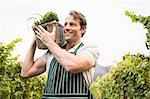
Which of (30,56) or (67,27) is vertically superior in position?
(67,27)

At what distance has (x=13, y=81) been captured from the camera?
4016 millimetres

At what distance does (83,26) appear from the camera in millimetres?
2832

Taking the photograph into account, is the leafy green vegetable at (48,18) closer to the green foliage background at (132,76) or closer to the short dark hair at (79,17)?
the short dark hair at (79,17)

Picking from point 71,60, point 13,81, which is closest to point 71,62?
point 71,60

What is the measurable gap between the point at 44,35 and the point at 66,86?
0.36 m

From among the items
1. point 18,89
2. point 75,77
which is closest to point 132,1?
point 18,89

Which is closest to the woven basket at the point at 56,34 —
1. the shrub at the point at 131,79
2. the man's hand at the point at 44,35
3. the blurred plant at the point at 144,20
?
the man's hand at the point at 44,35

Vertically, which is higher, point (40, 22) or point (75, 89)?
point (40, 22)

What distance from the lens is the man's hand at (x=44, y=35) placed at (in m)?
2.77

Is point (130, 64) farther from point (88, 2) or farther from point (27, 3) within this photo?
point (27, 3)

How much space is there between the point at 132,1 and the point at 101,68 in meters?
1.50

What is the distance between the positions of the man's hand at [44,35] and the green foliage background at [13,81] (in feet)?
3.27

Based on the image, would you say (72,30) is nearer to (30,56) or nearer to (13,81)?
(30,56)

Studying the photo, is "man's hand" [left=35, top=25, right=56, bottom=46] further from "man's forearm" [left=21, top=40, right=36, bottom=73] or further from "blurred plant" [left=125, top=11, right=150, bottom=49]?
"blurred plant" [left=125, top=11, right=150, bottom=49]
